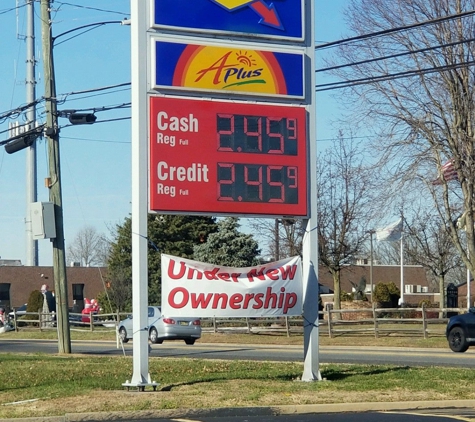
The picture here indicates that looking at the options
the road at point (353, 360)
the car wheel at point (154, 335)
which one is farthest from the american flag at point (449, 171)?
the car wheel at point (154, 335)

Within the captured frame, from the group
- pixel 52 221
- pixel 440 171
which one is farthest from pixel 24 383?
pixel 440 171

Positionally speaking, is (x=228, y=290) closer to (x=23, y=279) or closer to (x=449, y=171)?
(x=449, y=171)

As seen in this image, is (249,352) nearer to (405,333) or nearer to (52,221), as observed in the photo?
(52,221)

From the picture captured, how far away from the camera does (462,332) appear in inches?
992

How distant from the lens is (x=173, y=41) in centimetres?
1426

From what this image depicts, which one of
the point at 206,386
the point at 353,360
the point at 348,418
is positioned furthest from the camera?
the point at 353,360

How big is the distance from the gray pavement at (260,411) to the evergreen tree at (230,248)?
1366 inches

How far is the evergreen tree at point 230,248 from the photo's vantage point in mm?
47713

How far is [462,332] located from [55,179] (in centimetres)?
1238

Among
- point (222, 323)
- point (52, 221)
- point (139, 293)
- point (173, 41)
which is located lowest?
point (222, 323)

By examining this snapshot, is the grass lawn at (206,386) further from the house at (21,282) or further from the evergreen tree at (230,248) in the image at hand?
the house at (21,282)

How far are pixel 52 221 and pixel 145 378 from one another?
10.0 m

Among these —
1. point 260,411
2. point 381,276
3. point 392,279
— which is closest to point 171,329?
point 260,411

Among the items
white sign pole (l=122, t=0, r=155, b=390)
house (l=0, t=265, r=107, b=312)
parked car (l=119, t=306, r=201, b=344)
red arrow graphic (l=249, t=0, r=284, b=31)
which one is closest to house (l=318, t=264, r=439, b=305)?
house (l=0, t=265, r=107, b=312)
